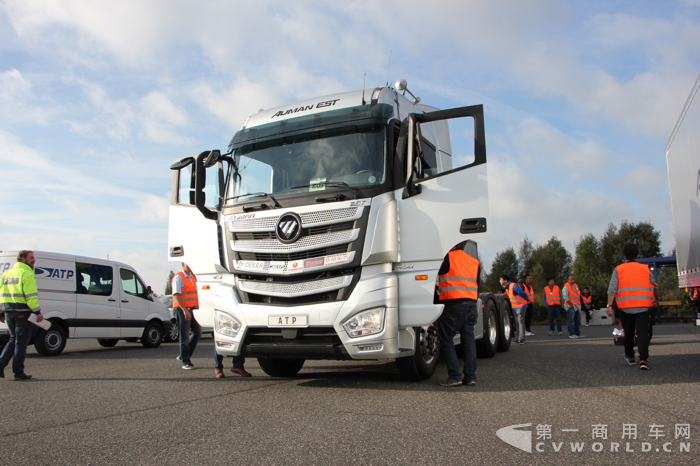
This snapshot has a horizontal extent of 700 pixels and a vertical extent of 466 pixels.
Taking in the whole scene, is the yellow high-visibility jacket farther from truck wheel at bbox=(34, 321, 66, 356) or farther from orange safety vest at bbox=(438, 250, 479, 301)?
orange safety vest at bbox=(438, 250, 479, 301)

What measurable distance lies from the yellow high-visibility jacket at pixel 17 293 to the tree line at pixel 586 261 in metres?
25.2

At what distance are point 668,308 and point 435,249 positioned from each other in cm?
3031

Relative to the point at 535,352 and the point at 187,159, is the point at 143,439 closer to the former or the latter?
the point at 187,159

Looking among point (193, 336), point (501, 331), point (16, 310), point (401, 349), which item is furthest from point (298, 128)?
point (501, 331)

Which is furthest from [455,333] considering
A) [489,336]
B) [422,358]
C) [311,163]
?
[489,336]

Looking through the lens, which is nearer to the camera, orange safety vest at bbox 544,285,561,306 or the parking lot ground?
the parking lot ground

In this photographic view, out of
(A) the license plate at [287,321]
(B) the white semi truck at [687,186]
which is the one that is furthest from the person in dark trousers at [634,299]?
(A) the license plate at [287,321]

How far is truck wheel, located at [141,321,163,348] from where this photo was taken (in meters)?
14.0

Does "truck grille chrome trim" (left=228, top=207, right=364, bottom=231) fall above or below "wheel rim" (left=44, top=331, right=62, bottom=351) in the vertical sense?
above

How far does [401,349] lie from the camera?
594 cm

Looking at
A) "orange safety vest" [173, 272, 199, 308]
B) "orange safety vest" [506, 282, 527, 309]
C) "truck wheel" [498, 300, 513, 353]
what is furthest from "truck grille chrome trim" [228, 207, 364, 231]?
"orange safety vest" [506, 282, 527, 309]

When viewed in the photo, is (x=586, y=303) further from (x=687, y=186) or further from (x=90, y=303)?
(x=90, y=303)

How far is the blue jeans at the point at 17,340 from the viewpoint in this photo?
24.3ft

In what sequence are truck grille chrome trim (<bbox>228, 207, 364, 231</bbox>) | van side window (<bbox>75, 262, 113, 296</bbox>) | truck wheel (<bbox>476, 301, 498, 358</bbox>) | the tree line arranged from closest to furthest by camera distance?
truck grille chrome trim (<bbox>228, 207, 364, 231</bbox>), truck wheel (<bbox>476, 301, 498, 358</bbox>), van side window (<bbox>75, 262, 113, 296</bbox>), the tree line
